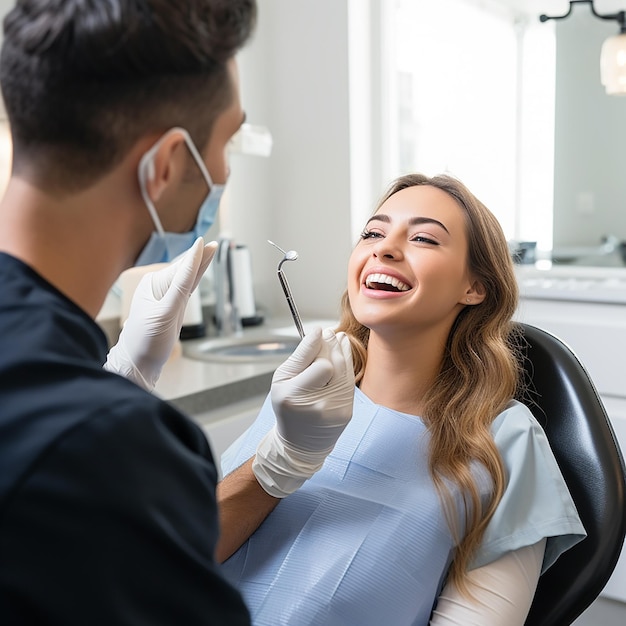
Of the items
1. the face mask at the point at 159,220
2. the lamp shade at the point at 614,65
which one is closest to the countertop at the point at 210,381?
the face mask at the point at 159,220

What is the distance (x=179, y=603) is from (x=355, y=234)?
2207 millimetres

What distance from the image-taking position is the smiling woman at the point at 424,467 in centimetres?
118

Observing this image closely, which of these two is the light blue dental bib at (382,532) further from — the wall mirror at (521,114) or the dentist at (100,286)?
the wall mirror at (521,114)

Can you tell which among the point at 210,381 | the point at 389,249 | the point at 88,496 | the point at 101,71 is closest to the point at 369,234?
the point at 389,249

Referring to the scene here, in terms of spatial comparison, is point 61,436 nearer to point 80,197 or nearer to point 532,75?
point 80,197

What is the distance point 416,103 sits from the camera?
9.82 ft

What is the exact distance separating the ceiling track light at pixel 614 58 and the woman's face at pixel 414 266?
154 centimetres

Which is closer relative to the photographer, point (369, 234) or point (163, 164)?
point (163, 164)

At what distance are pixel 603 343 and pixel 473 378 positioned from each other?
995mm

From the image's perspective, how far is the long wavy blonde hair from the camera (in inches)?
48.4

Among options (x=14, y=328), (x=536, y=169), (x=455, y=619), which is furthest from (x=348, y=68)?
(x=14, y=328)

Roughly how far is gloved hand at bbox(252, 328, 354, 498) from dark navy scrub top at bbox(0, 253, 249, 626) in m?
0.45

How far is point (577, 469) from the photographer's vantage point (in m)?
1.31

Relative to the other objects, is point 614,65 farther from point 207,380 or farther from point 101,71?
point 101,71
